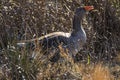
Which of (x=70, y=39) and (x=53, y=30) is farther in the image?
(x=53, y=30)

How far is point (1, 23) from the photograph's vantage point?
7.98 m

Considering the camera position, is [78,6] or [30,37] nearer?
[30,37]

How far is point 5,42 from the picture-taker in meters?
7.83

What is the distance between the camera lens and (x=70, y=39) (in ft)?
25.9

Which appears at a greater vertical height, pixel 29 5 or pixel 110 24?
pixel 29 5

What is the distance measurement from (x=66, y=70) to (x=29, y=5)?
6.12 feet

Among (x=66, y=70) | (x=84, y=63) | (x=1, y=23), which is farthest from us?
(x=1, y=23)

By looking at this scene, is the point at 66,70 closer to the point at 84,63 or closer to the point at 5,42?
the point at 84,63

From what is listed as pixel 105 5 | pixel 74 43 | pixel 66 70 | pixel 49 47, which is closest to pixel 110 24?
pixel 105 5

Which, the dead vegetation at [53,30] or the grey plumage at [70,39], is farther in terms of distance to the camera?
the grey plumage at [70,39]

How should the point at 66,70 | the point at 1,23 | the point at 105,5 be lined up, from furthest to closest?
the point at 105,5, the point at 1,23, the point at 66,70

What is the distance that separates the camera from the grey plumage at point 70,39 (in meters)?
7.59

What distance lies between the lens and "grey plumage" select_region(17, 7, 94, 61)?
7.59m

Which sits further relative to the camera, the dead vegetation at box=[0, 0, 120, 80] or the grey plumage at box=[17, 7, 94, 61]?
the grey plumage at box=[17, 7, 94, 61]
